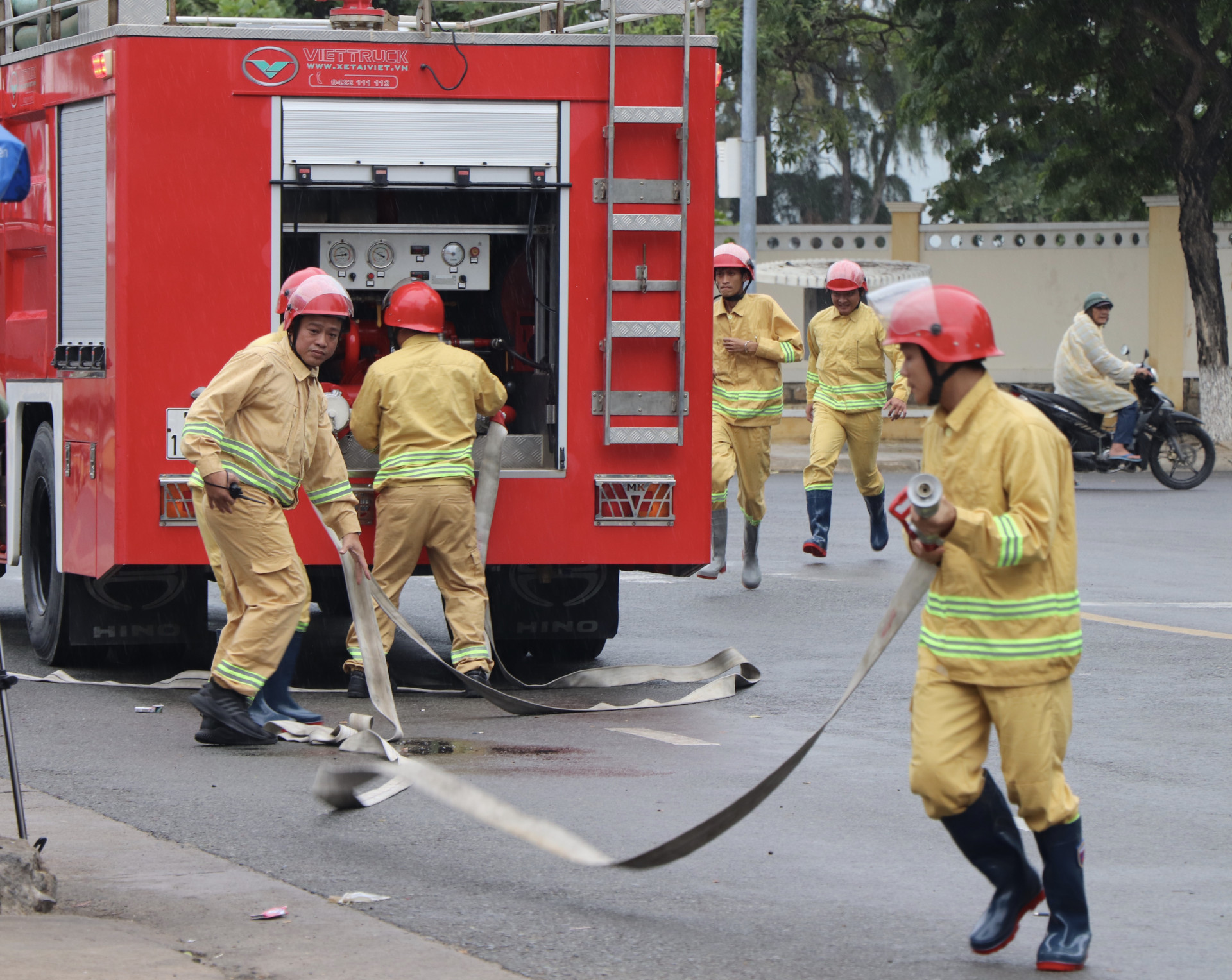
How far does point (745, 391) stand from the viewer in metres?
11.9

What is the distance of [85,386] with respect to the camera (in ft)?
28.2

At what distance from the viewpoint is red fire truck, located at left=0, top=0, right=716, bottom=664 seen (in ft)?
27.0

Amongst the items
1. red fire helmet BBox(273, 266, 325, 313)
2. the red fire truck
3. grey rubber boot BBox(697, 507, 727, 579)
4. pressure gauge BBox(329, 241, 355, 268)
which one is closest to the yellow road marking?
grey rubber boot BBox(697, 507, 727, 579)

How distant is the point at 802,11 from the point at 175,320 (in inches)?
987

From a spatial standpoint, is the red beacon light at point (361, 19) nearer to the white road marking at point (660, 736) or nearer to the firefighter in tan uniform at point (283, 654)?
the firefighter in tan uniform at point (283, 654)

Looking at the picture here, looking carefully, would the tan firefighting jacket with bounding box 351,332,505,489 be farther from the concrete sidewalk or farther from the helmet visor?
the helmet visor

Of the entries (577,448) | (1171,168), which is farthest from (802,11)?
(577,448)

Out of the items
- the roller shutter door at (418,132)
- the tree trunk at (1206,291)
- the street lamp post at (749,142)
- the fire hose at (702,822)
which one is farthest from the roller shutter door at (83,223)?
the tree trunk at (1206,291)

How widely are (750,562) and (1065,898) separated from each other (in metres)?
7.39

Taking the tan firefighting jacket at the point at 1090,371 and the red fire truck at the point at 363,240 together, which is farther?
the tan firefighting jacket at the point at 1090,371

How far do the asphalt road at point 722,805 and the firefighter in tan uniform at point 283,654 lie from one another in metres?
0.28

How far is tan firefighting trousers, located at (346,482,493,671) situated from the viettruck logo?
1755 mm

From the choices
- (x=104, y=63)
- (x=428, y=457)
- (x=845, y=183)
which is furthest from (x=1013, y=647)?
(x=845, y=183)

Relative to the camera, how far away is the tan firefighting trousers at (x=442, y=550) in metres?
8.24
